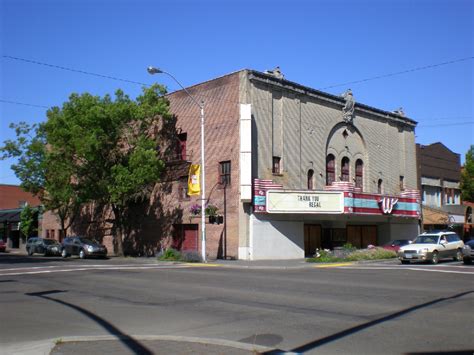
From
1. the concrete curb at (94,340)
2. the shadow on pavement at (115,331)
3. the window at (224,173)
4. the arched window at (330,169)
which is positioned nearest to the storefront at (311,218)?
the window at (224,173)

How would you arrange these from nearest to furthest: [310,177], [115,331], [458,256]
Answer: [115,331] < [458,256] < [310,177]

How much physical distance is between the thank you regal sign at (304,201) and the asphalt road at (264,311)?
14.9 m

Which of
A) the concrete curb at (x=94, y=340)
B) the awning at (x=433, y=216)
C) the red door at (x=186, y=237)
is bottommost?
the concrete curb at (x=94, y=340)

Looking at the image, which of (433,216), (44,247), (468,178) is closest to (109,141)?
(44,247)

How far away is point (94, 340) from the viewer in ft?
26.2

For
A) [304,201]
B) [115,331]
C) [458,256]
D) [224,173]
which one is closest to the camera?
[115,331]

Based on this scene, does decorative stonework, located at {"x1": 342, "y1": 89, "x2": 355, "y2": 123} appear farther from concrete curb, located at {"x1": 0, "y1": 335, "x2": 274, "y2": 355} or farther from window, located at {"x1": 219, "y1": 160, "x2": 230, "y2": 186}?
concrete curb, located at {"x1": 0, "y1": 335, "x2": 274, "y2": 355}

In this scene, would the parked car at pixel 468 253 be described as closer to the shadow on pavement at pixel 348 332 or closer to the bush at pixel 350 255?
the bush at pixel 350 255

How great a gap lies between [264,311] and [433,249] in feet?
60.1

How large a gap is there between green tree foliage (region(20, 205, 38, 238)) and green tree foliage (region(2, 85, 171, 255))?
18.9 m

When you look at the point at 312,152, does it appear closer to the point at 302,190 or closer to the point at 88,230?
the point at 302,190

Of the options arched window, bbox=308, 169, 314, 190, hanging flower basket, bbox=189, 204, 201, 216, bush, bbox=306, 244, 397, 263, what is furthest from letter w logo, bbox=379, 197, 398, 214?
hanging flower basket, bbox=189, 204, 201, 216

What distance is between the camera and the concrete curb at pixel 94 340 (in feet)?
24.1

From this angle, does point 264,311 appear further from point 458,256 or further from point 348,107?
point 348,107
